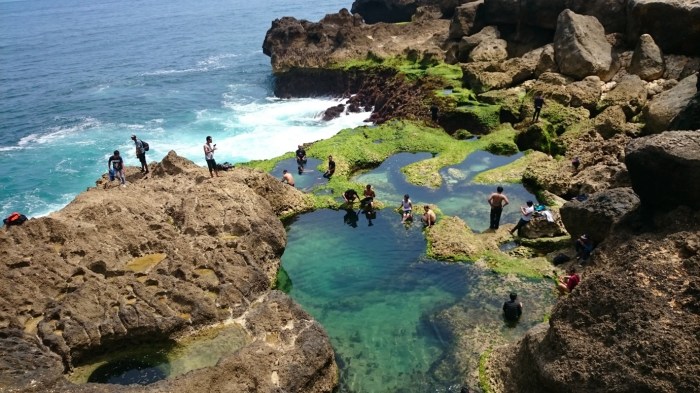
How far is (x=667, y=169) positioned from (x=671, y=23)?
37.9 m

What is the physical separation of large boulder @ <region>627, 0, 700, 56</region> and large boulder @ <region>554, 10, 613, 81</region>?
3.51 metres

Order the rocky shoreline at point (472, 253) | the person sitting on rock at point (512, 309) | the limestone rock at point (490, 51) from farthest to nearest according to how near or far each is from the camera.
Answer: the limestone rock at point (490, 51)
the person sitting on rock at point (512, 309)
the rocky shoreline at point (472, 253)

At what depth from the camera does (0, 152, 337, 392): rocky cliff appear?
51.2 ft

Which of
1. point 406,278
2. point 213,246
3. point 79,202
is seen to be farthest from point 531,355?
point 79,202

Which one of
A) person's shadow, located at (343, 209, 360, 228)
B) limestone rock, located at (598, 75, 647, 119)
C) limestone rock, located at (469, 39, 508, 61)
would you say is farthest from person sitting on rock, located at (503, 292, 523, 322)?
limestone rock, located at (469, 39, 508, 61)

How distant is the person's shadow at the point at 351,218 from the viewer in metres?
30.1

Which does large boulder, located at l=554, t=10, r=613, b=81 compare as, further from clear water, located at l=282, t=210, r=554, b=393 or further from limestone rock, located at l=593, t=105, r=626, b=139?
clear water, located at l=282, t=210, r=554, b=393

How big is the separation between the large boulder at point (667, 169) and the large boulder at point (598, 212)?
7.73 m

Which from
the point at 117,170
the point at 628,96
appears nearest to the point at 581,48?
the point at 628,96

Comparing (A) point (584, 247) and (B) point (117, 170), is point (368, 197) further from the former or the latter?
(B) point (117, 170)

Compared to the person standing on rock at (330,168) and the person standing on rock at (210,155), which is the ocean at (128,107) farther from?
the person standing on rock at (210,155)

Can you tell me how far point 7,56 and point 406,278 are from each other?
127873 mm

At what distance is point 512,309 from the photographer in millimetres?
20188

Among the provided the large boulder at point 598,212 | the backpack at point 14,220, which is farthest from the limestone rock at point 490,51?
the backpack at point 14,220
